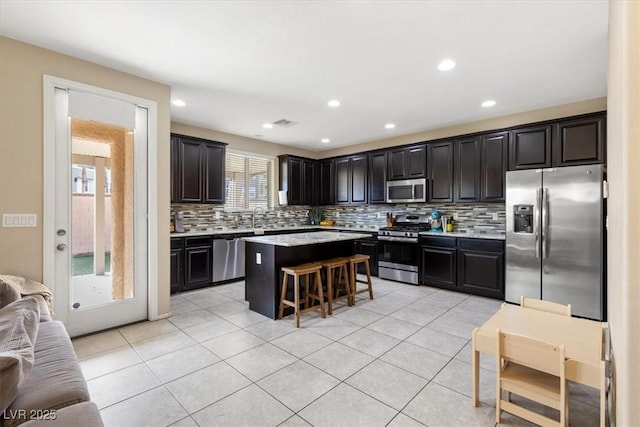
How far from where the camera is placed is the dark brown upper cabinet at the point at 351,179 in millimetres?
6348

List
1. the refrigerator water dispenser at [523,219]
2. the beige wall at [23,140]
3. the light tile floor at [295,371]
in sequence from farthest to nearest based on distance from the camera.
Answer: the refrigerator water dispenser at [523,219]
the beige wall at [23,140]
the light tile floor at [295,371]

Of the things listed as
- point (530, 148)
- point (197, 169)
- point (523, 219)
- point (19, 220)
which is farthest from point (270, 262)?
point (530, 148)

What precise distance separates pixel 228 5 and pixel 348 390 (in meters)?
2.93

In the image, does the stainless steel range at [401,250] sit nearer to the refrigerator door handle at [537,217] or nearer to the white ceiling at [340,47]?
the refrigerator door handle at [537,217]

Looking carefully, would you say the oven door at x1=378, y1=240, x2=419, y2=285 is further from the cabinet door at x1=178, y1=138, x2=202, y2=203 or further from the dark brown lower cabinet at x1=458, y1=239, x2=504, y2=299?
the cabinet door at x1=178, y1=138, x2=202, y2=203

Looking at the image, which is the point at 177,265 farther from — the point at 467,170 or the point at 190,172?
the point at 467,170

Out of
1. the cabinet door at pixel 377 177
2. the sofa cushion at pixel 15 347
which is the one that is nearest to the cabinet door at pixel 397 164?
the cabinet door at pixel 377 177

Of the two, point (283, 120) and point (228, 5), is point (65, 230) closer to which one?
point (228, 5)

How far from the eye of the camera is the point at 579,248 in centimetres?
364

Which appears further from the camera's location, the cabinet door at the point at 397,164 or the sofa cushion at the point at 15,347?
the cabinet door at the point at 397,164

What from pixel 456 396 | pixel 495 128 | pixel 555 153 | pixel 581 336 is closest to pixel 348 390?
pixel 456 396

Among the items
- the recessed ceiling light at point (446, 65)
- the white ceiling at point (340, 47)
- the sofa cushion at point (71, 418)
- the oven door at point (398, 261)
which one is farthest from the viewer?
the oven door at point (398, 261)

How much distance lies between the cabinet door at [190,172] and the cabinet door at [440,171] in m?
4.00

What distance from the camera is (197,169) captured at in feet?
16.6
